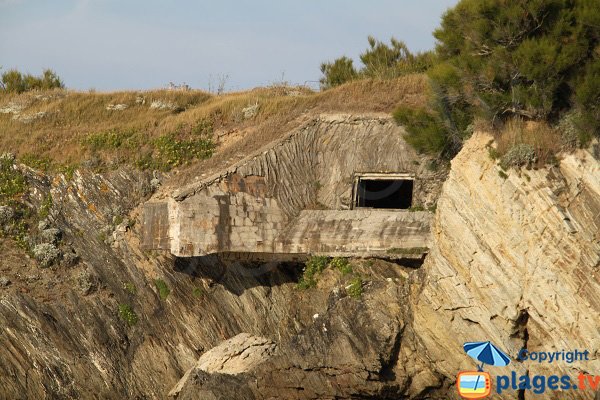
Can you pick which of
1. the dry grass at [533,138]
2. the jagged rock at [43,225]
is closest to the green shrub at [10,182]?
the jagged rock at [43,225]

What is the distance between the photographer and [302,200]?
29.1 meters

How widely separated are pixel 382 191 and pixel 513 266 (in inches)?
353

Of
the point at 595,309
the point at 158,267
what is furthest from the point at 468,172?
the point at 158,267

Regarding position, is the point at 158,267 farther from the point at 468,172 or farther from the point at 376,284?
the point at 468,172

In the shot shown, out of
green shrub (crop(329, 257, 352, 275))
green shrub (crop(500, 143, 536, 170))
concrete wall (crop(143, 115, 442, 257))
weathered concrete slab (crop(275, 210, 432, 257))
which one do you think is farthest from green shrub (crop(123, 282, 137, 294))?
green shrub (crop(500, 143, 536, 170))

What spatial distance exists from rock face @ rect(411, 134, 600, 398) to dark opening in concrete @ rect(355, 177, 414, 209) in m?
5.66

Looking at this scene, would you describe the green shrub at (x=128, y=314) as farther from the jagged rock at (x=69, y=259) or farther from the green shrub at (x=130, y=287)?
the jagged rock at (x=69, y=259)

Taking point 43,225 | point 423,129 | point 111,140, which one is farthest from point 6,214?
point 423,129

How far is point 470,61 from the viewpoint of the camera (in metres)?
24.4

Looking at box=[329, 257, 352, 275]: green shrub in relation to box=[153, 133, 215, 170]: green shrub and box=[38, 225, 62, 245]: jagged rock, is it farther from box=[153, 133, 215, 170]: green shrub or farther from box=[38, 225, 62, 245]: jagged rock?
box=[38, 225, 62, 245]: jagged rock

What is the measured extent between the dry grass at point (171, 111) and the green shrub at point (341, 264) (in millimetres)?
3971

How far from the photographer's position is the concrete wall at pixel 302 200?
2728 cm

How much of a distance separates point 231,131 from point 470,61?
934 centimetres

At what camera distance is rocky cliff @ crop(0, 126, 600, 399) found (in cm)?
2236
